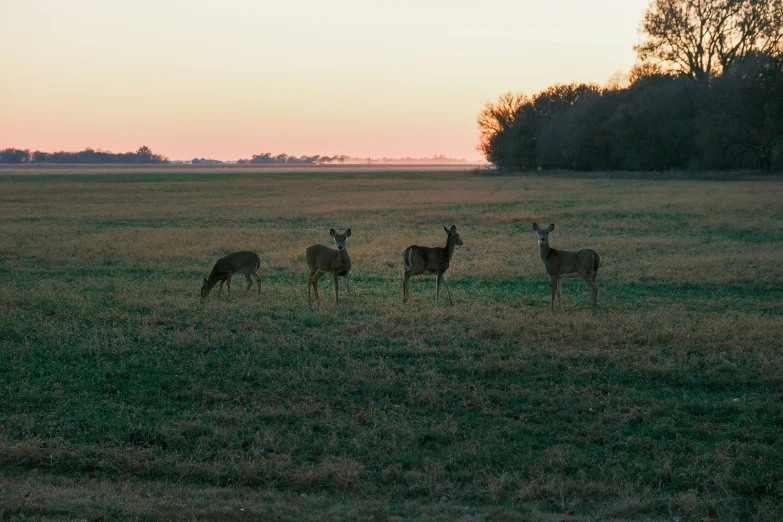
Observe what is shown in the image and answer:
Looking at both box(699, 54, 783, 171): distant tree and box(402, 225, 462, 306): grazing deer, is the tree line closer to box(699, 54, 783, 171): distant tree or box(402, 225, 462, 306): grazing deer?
box(699, 54, 783, 171): distant tree

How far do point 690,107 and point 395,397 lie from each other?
231 feet

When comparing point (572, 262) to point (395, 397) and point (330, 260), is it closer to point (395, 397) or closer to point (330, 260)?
point (330, 260)

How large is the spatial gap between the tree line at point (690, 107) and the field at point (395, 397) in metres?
50.9

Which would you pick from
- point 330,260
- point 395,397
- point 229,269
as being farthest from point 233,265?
point 395,397

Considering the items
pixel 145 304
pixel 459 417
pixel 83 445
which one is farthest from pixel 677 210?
pixel 83 445

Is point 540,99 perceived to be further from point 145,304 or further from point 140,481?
point 140,481

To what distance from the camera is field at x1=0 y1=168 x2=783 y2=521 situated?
640 centimetres

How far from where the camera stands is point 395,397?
884cm

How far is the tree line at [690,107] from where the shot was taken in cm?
6344

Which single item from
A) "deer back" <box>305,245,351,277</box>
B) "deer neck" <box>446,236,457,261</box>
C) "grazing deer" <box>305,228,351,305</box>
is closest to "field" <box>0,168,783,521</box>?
"grazing deer" <box>305,228,351,305</box>

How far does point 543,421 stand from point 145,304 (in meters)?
8.55

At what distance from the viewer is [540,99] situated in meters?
110

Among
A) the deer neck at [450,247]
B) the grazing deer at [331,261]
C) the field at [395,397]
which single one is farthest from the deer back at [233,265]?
the deer neck at [450,247]

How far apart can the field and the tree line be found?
2005 inches
